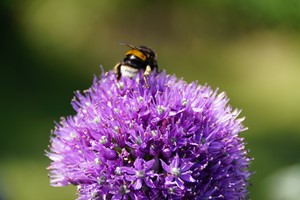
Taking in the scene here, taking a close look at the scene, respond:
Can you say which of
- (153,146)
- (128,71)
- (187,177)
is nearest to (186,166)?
(187,177)

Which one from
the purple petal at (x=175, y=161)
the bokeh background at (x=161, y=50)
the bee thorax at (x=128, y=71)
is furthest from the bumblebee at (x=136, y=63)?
the bokeh background at (x=161, y=50)

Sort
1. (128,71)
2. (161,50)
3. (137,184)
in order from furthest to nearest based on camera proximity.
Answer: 1. (161,50)
2. (128,71)
3. (137,184)

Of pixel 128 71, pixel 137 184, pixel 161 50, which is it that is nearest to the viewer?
pixel 137 184

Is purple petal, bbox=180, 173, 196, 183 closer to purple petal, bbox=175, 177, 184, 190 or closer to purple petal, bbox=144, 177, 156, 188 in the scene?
purple petal, bbox=175, 177, 184, 190

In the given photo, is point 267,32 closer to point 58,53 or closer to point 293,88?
point 293,88

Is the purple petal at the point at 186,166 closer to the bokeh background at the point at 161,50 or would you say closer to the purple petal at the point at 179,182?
the purple petal at the point at 179,182

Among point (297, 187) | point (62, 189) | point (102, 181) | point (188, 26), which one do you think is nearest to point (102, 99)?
point (102, 181)

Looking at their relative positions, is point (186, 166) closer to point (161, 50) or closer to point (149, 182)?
point (149, 182)
